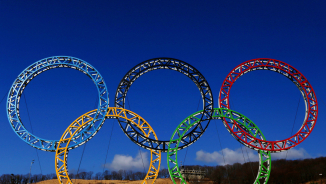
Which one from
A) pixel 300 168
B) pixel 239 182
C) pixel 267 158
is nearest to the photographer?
pixel 267 158

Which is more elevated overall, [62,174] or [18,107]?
[18,107]

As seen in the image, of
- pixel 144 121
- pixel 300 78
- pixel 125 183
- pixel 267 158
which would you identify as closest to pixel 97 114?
pixel 144 121

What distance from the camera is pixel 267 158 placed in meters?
36.4

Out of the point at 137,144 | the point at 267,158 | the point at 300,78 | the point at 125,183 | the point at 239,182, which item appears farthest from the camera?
the point at 239,182

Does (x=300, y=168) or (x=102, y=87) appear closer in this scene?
(x=102, y=87)

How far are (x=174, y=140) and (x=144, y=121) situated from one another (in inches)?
176

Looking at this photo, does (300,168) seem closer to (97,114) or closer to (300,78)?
(300,78)

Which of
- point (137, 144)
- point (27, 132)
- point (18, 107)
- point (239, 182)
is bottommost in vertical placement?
point (239, 182)

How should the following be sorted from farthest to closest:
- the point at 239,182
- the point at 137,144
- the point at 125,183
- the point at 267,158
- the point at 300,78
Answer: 1. the point at 239,182
2. the point at 125,183
3. the point at 300,78
4. the point at 267,158
5. the point at 137,144

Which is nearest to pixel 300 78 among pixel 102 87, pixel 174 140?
pixel 174 140

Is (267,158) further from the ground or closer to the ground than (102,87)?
closer to the ground

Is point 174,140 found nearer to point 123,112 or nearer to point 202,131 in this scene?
point 202,131

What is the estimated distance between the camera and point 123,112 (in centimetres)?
3500

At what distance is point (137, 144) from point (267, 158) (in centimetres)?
1656
